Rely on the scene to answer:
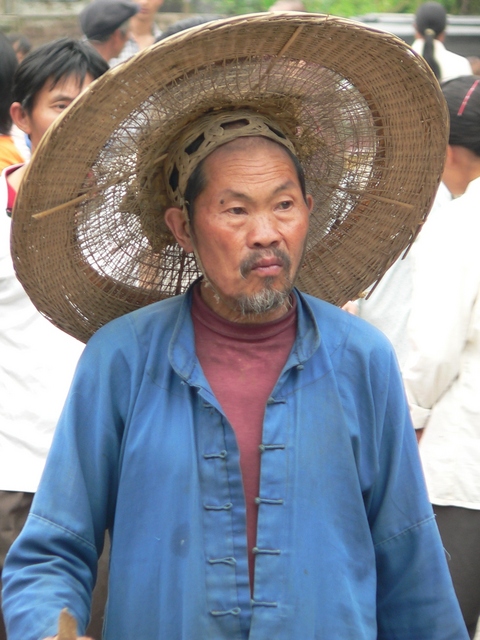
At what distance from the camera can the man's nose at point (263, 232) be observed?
2.23 meters

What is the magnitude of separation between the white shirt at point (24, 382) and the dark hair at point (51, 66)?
565 mm

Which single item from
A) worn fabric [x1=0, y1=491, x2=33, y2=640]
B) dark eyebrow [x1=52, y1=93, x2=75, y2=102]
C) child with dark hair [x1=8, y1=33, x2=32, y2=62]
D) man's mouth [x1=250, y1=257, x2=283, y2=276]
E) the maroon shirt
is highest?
child with dark hair [x1=8, y1=33, x2=32, y2=62]

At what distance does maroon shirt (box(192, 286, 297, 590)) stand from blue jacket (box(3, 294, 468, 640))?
3 centimetres

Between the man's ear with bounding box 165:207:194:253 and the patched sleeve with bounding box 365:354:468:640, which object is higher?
the man's ear with bounding box 165:207:194:253

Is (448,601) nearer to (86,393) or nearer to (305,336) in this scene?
(305,336)

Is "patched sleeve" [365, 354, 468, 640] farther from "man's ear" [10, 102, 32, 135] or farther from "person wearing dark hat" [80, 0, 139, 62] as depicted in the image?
"person wearing dark hat" [80, 0, 139, 62]

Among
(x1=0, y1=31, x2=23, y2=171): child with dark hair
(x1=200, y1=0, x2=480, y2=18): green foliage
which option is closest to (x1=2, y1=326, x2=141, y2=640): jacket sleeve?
(x1=0, y1=31, x2=23, y2=171): child with dark hair

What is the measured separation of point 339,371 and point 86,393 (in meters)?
0.56

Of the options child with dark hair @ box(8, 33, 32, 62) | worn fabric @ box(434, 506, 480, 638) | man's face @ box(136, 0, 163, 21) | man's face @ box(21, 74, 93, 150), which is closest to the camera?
worn fabric @ box(434, 506, 480, 638)

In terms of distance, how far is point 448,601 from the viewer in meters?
2.27

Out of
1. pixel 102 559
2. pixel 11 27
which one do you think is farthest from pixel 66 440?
pixel 11 27

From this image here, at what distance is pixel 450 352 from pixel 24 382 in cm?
143

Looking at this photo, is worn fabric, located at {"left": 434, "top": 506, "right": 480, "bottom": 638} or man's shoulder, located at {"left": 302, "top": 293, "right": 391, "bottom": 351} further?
worn fabric, located at {"left": 434, "top": 506, "right": 480, "bottom": 638}

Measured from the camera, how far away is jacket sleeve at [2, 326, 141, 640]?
2141mm
